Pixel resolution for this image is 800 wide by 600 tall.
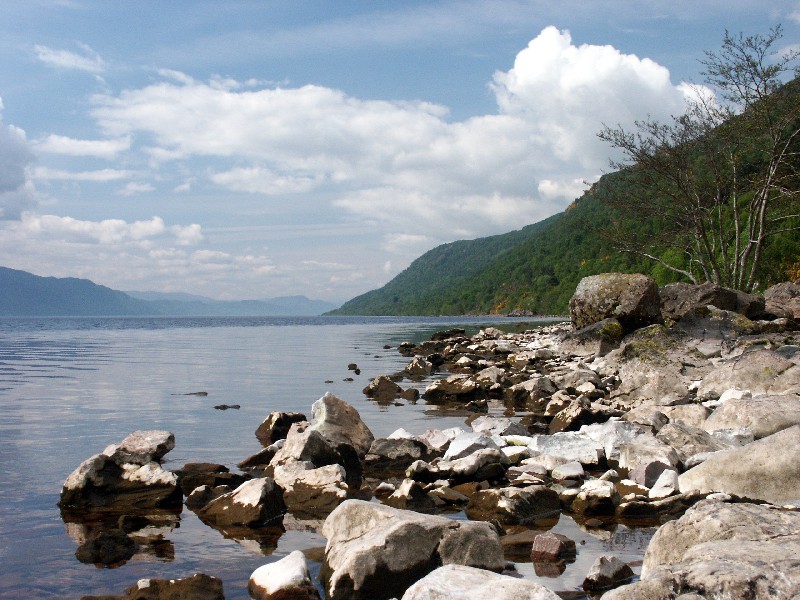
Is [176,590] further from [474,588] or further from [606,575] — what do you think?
[606,575]

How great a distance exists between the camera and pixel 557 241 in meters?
169

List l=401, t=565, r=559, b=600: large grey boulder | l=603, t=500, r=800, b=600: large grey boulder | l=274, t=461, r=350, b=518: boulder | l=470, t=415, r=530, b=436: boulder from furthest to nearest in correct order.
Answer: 1. l=470, t=415, r=530, b=436: boulder
2. l=274, t=461, r=350, b=518: boulder
3. l=401, t=565, r=559, b=600: large grey boulder
4. l=603, t=500, r=800, b=600: large grey boulder

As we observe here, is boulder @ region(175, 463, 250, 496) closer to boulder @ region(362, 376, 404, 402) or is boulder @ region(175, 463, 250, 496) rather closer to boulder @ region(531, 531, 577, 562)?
boulder @ region(531, 531, 577, 562)

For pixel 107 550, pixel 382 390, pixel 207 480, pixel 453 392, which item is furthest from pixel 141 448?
pixel 382 390

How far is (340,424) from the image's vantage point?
1094 cm

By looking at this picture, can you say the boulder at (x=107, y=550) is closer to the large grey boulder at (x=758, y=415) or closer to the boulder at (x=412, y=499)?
the boulder at (x=412, y=499)

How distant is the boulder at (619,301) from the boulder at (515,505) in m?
17.9

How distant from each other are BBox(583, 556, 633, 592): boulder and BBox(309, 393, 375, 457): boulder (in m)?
5.52

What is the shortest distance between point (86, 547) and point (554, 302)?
145 m

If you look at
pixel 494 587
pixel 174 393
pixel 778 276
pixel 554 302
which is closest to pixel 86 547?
pixel 494 587

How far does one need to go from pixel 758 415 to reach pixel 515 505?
189 inches

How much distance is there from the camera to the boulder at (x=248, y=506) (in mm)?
7180

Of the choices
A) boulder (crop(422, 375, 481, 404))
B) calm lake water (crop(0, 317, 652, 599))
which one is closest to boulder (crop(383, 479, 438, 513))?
calm lake water (crop(0, 317, 652, 599))

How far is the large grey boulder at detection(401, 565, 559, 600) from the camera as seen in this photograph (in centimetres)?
408
